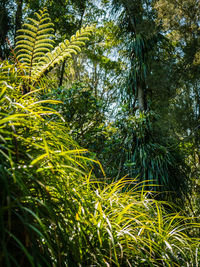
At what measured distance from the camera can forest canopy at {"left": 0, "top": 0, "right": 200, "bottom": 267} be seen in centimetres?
72

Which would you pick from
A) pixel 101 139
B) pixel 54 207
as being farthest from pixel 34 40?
pixel 101 139

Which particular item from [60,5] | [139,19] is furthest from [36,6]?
[139,19]

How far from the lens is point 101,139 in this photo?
3717mm

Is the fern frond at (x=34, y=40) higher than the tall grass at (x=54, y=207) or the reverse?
higher

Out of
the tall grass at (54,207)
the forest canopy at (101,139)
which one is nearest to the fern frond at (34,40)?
the forest canopy at (101,139)

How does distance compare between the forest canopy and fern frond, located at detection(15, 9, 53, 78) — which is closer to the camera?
the forest canopy

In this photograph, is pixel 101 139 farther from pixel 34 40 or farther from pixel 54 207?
pixel 54 207

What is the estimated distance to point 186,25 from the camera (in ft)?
13.6

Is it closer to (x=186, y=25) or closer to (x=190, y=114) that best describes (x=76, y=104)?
(x=190, y=114)

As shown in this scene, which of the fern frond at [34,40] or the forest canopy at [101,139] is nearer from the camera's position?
the forest canopy at [101,139]

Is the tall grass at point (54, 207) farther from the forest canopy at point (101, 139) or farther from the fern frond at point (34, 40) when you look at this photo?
the fern frond at point (34, 40)

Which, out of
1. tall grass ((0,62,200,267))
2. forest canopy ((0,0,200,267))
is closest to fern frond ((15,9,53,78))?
forest canopy ((0,0,200,267))

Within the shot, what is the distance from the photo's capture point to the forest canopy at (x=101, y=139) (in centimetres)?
72

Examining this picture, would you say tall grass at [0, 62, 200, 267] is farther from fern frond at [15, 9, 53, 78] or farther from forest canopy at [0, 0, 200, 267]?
fern frond at [15, 9, 53, 78]
